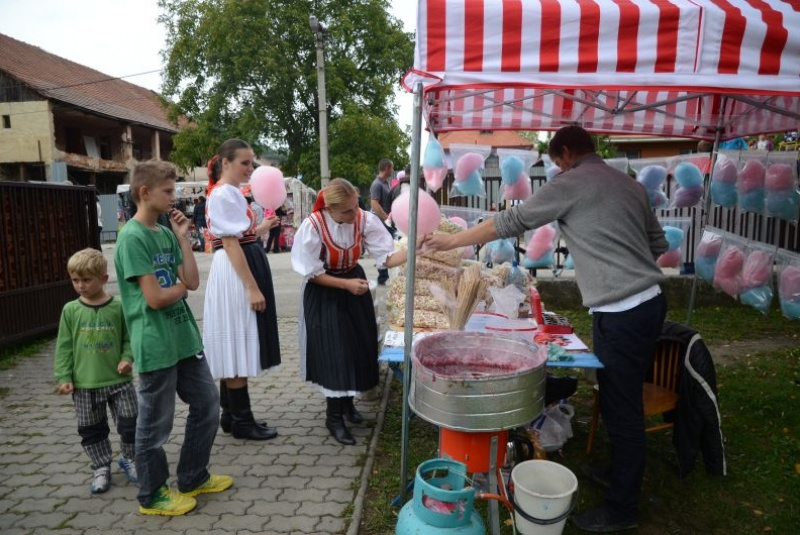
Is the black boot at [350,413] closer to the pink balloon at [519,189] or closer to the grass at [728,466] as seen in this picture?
the grass at [728,466]

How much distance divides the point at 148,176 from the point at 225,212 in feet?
2.28

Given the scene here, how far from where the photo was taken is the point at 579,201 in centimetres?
247

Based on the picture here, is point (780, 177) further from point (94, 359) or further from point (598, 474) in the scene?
point (94, 359)

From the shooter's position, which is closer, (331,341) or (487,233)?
(487,233)

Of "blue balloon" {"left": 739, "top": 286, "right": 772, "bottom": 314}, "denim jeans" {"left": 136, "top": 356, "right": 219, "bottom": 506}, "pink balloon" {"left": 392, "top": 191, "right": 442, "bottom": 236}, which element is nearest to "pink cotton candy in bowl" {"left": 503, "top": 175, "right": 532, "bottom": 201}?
"blue balloon" {"left": 739, "top": 286, "right": 772, "bottom": 314}

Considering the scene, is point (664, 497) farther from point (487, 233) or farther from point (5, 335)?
point (5, 335)

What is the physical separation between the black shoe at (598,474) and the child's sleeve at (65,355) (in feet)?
9.51

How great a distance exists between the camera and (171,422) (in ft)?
8.71

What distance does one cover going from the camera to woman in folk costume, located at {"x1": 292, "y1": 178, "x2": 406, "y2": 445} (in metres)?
3.23

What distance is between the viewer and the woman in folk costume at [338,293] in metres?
3.23

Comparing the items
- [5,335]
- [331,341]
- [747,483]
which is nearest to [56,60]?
[5,335]

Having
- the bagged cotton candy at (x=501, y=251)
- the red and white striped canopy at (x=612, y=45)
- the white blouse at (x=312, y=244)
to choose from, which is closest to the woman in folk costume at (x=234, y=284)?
the white blouse at (x=312, y=244)

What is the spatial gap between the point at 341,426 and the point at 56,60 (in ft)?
104

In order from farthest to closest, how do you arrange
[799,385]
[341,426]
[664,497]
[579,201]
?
[799,385], [341,426], [664,497], [579,201]
